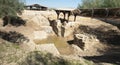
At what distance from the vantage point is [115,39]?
24062 mm

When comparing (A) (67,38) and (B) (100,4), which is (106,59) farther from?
(B) (100,4)

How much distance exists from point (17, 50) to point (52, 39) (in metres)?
15.6

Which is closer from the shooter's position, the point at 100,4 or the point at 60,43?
the point at 60,43

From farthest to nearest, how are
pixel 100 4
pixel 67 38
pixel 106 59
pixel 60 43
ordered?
1. pixel 100 4
2. pixel 67 38
3. pixel 60 43
4. pixel 106 59

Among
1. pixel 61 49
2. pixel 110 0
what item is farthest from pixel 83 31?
pixel 110 0

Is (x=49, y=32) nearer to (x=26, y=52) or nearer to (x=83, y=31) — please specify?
(x=83, y=31)

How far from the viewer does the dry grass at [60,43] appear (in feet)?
66.6

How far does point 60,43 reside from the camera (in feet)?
76.9

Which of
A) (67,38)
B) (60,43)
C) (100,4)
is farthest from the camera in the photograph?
(100,4)

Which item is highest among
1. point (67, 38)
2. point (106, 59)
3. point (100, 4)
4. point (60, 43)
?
point (106, 59)

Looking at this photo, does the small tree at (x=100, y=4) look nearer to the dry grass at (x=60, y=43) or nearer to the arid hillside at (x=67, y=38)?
the arid hillside at (x=67, y=38)

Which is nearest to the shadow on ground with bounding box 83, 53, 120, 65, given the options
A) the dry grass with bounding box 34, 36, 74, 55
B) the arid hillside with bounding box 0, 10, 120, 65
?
the arid hillside with bounding box 0, 10, 120, 65

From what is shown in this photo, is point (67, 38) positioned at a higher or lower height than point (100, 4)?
higher

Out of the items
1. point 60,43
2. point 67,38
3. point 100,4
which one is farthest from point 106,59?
point 100,4
